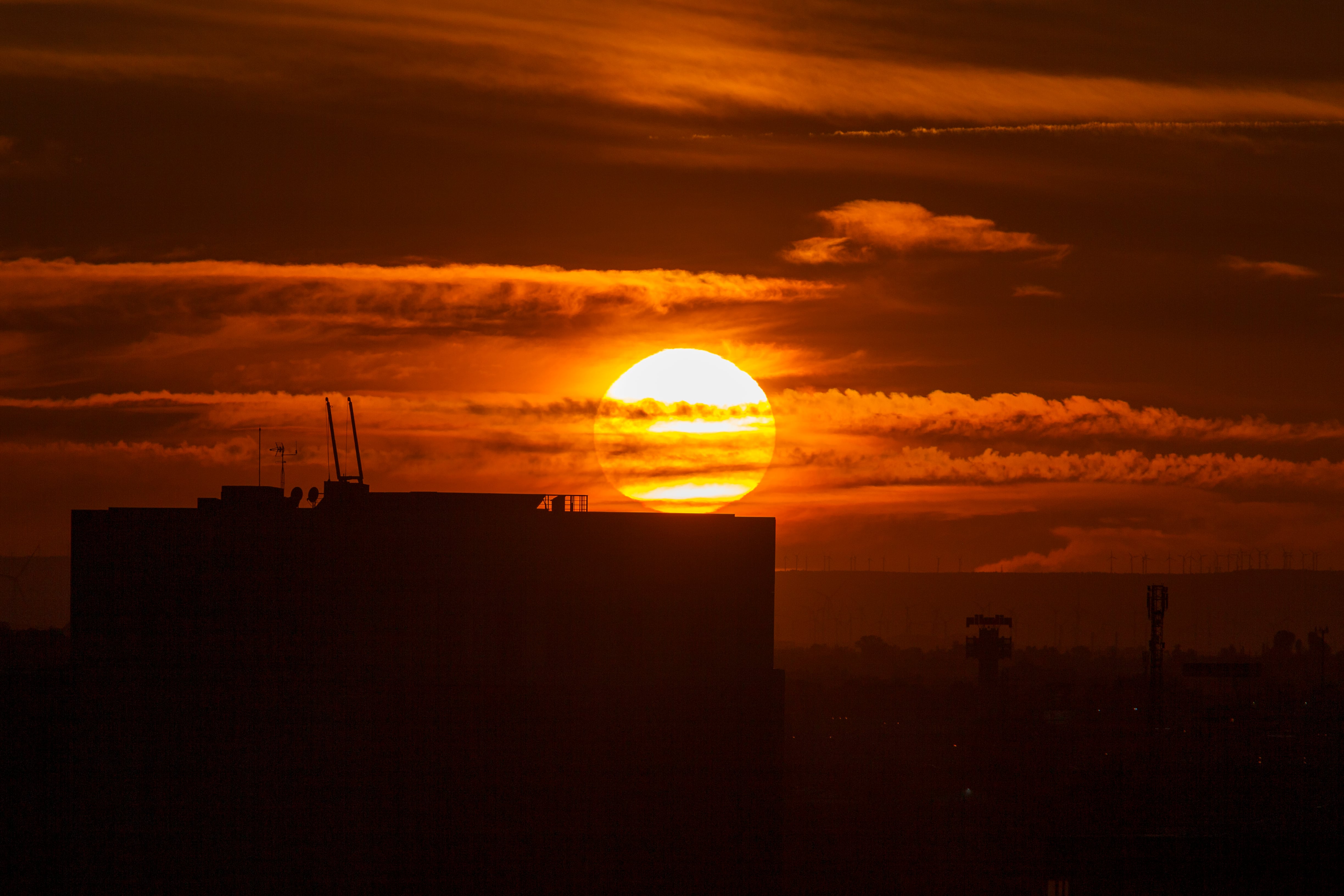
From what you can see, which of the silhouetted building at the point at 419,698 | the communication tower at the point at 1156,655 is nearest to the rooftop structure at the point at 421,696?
the silhouetted building at the point at 419,698

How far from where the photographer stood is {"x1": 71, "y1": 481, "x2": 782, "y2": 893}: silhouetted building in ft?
229

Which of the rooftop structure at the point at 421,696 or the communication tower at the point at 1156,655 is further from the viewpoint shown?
the communication tower at the point at 1156,655

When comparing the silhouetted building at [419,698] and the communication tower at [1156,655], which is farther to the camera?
the communication tower at [1156,655]

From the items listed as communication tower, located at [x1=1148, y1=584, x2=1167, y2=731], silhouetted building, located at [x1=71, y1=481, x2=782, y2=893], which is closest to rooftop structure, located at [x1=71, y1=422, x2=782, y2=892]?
silhouetted building, located at [x1=71, y1=481, x2=782, y2=893]

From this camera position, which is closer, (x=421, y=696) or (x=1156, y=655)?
(x=421, y=696)

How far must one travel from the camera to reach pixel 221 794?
70.2m

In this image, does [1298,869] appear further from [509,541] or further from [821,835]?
[509,541]

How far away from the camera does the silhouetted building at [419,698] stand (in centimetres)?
6988

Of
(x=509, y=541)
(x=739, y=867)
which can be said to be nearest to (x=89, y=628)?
(x=509, y=541)

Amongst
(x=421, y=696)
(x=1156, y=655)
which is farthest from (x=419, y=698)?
(x=1156, y=655)

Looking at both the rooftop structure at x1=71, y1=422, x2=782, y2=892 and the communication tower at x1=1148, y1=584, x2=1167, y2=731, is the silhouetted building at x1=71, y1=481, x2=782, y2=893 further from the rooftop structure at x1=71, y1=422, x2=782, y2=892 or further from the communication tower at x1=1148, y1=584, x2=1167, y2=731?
the communication tower at x1=1148, y1=584, x2=1167, y2=731

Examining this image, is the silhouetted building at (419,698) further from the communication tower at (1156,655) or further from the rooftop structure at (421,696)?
the communication tower at (1156,655)

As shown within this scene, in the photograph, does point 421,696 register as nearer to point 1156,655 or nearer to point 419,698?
point 419,698

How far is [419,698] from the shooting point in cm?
7188
